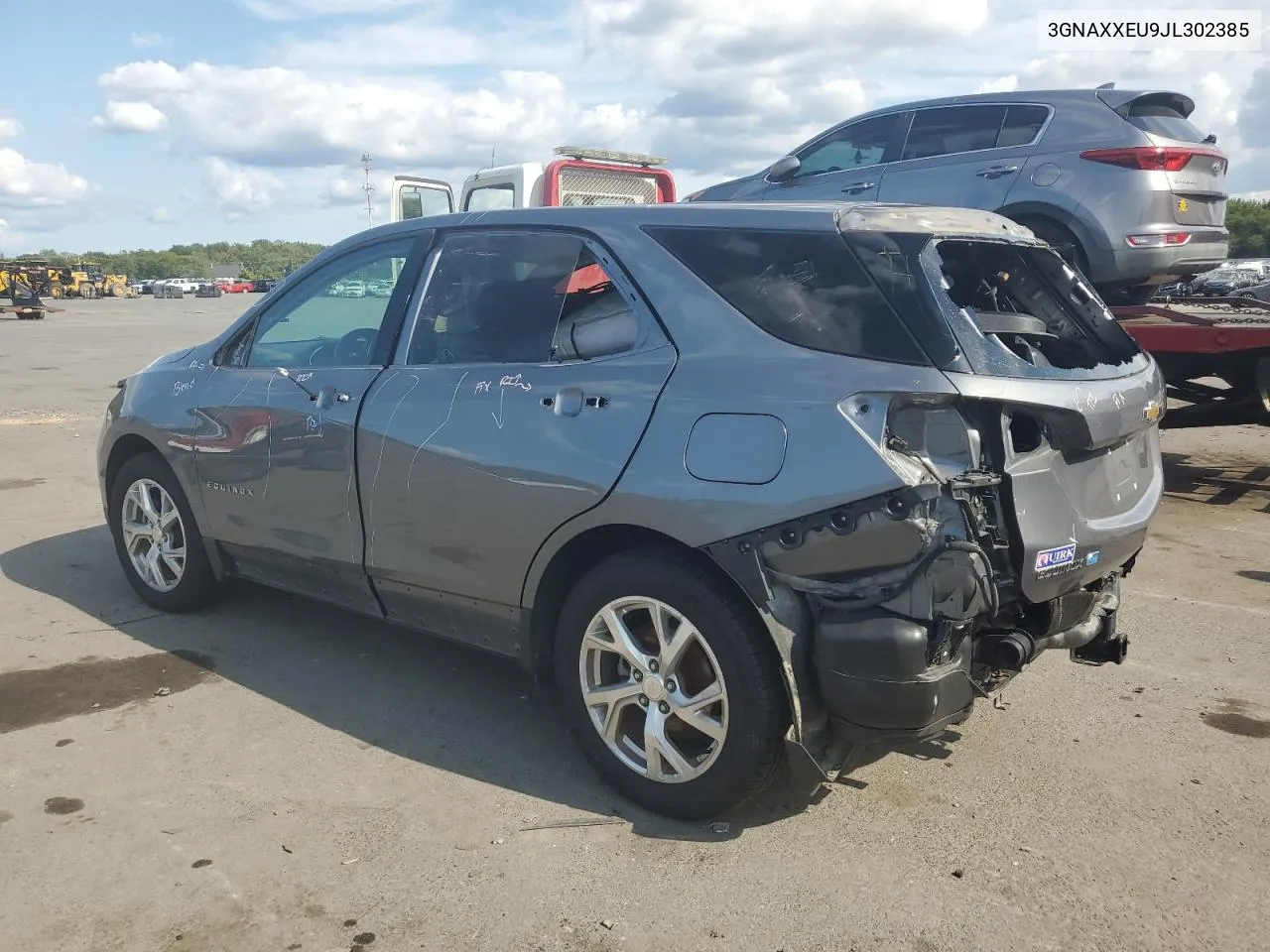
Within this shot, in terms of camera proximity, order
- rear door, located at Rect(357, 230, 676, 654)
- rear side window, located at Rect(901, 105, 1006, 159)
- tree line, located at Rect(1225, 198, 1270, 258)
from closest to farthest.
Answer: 1. rear door, located at Rect(357, 230, 676, 654)
2. rear side window, located at Rect(901, 105, 1006, 159)
3. tree line, located at Rect(1225, 198, 1270, 258)

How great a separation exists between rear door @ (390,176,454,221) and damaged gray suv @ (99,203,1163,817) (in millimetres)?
8575

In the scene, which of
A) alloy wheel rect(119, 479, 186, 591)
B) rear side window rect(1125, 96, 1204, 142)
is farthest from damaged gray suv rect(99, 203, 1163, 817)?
rear side window rect(1125, 96, 1204, 142)

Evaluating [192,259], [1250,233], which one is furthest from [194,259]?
[1250,233]

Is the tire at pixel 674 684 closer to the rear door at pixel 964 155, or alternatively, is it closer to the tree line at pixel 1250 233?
the rear door at pixel 964 155

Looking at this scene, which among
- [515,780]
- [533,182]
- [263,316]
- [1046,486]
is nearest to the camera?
[1046,486]

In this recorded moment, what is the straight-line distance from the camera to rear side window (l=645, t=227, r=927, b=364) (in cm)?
301

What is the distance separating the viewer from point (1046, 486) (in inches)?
121

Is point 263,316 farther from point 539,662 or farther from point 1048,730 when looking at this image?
point 1048,730

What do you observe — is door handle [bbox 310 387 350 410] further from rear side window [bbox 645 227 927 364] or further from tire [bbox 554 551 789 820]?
rear side window [bbox 645 227 927 364]

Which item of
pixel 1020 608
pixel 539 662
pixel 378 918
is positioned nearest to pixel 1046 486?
pixel 1020 608

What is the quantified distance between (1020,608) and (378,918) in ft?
6.55

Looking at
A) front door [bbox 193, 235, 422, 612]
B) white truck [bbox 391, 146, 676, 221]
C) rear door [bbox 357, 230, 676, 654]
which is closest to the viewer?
rear door [bbox 357, 230, 676, 654]

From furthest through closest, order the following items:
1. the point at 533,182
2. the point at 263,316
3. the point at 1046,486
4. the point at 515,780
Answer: the point at 533,182, the point at 263,316, the point at 515,780, the point at 1046,486

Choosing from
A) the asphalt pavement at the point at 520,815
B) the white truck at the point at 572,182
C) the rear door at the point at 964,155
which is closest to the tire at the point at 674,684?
the asphalt pavement at the point at 520,815
